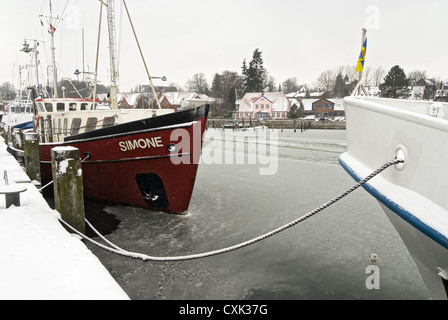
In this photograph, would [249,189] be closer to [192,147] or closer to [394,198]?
[192,147]

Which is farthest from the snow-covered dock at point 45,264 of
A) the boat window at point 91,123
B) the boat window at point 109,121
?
the boat window at point 91,123

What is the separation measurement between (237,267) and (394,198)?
2847 millimetres

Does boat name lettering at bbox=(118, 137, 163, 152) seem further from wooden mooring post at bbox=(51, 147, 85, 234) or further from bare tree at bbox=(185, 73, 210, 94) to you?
bare tree at bbox=(185, 73, 210, 94)

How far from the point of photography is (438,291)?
3.30 metres

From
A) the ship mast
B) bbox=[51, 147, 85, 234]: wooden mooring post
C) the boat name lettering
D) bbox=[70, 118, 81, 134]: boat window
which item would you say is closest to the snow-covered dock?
bbox=[51, 147, 85, 234]: wooden mooring post

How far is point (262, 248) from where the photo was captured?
567cm

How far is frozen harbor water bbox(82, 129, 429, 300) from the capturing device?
430cm

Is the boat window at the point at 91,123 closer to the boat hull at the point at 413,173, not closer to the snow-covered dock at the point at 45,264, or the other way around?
the snow-covered dock at the point at 45,264

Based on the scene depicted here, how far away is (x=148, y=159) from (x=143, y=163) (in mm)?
205

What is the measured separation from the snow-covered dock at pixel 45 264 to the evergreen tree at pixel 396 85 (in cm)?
5257

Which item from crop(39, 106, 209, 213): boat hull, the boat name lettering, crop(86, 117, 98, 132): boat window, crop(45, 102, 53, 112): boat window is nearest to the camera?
crop(39, 106, 209, 213): boat hull

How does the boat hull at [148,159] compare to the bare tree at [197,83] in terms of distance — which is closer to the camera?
the boat hull at [148,159]

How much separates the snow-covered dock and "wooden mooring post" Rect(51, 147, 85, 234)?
21cm

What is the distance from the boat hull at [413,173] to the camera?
246cm
